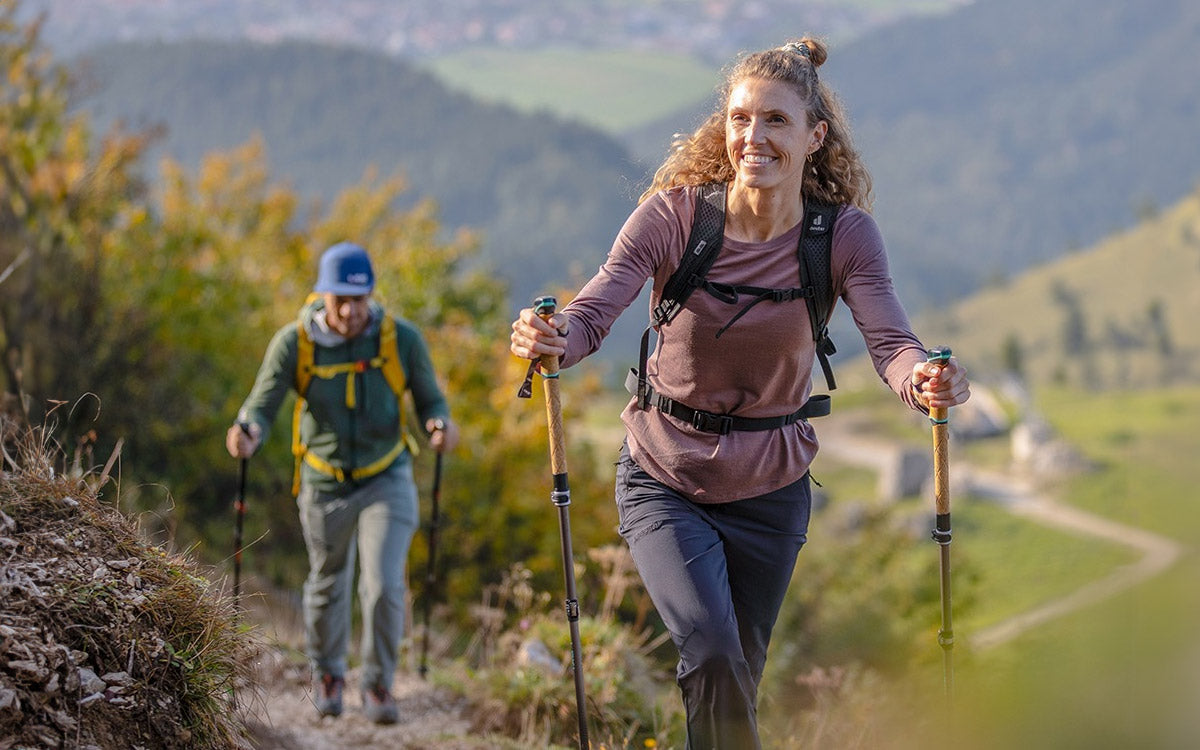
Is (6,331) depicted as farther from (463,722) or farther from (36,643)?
(36,643)

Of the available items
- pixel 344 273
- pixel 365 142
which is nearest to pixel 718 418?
pixel 344 273

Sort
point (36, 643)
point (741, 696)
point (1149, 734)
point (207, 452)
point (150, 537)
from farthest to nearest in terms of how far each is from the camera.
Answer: point (207, 452)
point (150, 537)
point (741, 696)
point (36, 643)
point (1149, 734)

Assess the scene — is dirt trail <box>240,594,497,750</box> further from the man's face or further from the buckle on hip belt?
the buckle on hip belt

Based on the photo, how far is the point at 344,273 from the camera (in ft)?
21.6

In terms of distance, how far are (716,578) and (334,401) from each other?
9.97 feet

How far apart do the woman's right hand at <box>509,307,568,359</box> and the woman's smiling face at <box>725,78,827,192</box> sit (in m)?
0.72

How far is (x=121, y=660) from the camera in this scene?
3.91m

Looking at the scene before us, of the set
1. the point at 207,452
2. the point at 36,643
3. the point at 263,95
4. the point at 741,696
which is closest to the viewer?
the point at 36,643

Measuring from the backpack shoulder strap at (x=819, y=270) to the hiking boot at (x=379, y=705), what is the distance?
3383 mm

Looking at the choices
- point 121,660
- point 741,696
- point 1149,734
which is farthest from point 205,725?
point 1149,734

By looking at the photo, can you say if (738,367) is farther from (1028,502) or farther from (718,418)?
(1028,502)

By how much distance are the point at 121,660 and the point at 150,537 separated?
28.1 inches

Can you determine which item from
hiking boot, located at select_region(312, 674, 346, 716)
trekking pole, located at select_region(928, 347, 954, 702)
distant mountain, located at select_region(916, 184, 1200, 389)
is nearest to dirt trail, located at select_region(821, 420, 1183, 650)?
distant mountain, located at select_region(916, 184, 1200, 389)

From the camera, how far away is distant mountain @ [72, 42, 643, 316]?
179m
